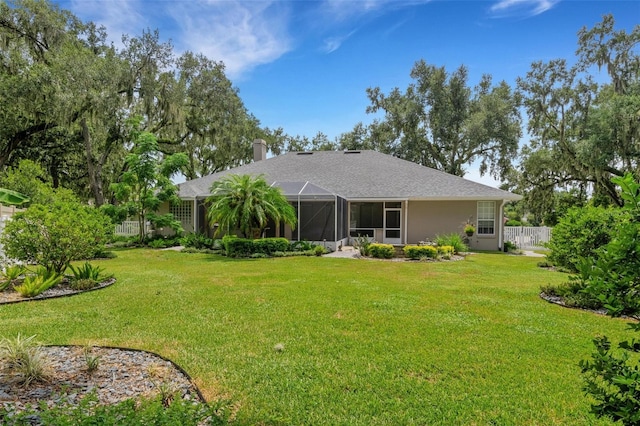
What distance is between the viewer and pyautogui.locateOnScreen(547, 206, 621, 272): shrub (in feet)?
21.8

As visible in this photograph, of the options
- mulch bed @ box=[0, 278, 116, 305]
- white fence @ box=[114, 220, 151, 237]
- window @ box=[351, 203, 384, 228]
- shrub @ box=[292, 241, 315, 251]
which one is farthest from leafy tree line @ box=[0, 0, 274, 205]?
mulch bed @ box=[0, 278, 116, 305]

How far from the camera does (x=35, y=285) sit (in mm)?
7129

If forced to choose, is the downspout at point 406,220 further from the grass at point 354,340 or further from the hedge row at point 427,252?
the grass at point 354,340

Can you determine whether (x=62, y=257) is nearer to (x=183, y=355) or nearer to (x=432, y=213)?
(x=183, y=355)

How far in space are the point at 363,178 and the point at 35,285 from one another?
53.1 feet

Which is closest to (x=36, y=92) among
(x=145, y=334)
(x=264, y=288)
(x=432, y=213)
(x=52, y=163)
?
(x=52, y=163)

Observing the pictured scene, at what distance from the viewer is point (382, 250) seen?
1400 cm

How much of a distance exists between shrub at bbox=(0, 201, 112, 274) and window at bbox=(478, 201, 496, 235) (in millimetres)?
16772

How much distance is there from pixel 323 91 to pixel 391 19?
26.1 feet

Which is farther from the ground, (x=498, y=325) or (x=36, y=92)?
(x=36, y=92)

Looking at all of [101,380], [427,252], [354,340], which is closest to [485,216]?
[427,252]

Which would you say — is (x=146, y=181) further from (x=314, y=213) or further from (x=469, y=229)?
(x=469, y=229)

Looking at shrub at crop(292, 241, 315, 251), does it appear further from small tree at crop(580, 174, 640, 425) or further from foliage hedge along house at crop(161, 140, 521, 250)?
small tree at crop(580, 174, 640, 425)

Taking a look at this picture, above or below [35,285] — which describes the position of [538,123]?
above
